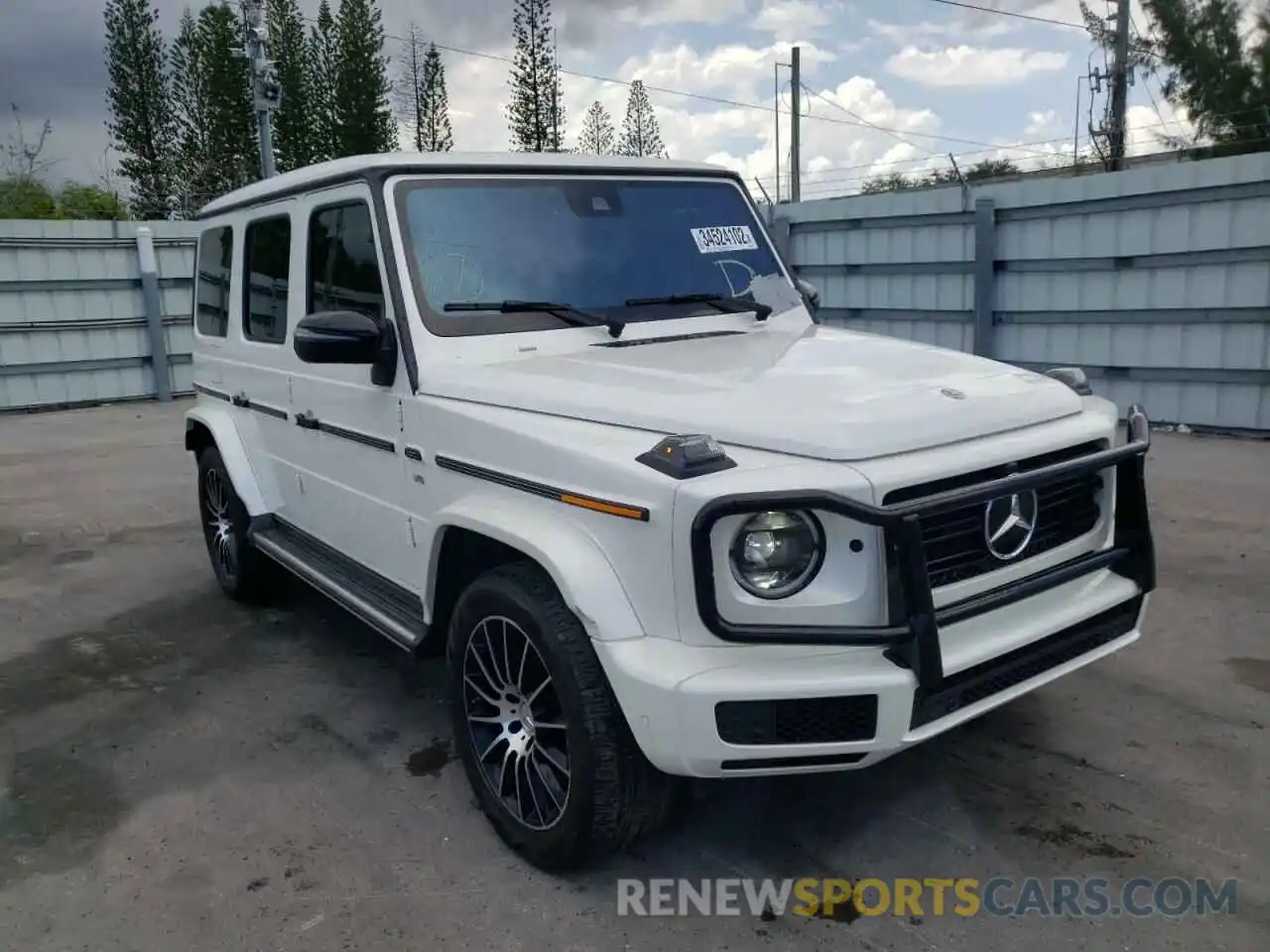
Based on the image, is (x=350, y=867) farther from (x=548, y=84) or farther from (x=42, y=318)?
(x=548, y=84)

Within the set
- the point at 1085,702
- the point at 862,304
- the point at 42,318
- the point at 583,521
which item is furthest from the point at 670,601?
the point at 42,318

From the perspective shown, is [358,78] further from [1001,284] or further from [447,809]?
[447,809]

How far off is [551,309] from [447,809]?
5.58 feet

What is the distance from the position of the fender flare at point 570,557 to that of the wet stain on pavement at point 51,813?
1.60m

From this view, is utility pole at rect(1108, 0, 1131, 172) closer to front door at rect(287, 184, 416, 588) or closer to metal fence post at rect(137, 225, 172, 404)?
metal fence post at rect(137, 225, 172, 404)

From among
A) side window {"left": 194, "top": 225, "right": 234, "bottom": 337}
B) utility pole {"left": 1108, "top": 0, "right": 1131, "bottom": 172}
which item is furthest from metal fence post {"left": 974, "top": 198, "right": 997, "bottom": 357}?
utility pole {"left": 1108, "top": 0, "right": 1131, "bottom": 172}

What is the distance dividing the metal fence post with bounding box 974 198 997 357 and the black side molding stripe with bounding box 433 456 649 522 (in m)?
8.57

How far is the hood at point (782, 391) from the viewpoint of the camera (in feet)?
8.61

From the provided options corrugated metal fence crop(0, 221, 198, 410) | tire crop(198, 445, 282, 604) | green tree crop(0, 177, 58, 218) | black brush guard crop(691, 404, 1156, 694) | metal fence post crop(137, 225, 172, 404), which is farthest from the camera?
green tree crop(0, 177, 58, 218)

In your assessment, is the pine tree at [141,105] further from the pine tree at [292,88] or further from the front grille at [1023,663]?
the front grille at [1023,663]

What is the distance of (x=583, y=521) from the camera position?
2.70m

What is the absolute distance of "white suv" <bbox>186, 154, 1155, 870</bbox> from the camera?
8.04ft

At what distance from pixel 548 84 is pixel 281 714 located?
3000 cm

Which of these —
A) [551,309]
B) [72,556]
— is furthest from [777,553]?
[72,556]
